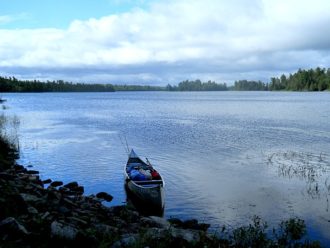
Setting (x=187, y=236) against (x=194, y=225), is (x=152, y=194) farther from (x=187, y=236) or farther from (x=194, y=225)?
(x=187, y=236)

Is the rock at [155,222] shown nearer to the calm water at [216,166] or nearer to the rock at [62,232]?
the calm water at [216,166]

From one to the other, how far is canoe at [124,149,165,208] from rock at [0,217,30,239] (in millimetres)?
11152

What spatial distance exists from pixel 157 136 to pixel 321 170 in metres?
26.7

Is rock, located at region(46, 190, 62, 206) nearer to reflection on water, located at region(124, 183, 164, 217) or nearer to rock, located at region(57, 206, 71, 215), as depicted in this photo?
Answer: rock, located at region(57, 206, 71, 215)

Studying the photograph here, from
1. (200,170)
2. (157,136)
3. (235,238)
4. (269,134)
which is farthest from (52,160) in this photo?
(269,134)

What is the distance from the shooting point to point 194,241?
1242 cm

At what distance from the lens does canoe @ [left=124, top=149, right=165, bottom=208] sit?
21.9m

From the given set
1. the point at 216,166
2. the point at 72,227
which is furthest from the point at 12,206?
the point at 216,166

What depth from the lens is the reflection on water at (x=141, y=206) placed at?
21.9 metres

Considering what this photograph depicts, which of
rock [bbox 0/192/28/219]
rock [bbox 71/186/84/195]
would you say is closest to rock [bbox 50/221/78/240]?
rock [bbox 0/192/28/219]

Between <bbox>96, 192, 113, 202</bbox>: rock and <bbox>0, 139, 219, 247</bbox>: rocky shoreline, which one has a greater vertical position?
<bbox>0, 139, 219, 247</bbox>: rocky shoreline

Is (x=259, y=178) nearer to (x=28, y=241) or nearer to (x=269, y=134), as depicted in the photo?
(x=28, y=241)

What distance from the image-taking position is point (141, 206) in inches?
913

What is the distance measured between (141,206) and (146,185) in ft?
4.33
